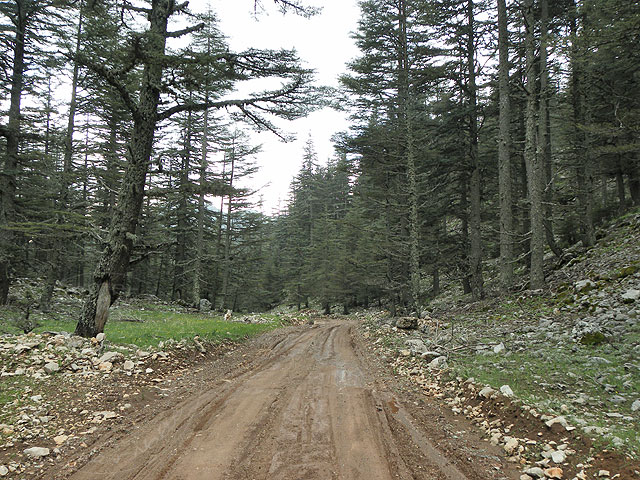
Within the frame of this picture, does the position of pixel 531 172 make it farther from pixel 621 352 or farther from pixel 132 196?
pixel 132 196

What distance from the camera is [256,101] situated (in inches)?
361

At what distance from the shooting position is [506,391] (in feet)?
15.9

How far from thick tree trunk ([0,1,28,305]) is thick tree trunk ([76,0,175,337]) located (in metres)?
9.40

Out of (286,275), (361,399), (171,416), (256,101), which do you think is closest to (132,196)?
(256,101)

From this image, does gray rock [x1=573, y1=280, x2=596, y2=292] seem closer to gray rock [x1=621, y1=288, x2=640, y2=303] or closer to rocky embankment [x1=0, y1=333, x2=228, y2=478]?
gray rock [x1=621, y1=288, x2=640, y2=303]

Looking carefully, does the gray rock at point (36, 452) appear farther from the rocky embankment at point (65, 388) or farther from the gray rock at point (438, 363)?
the gray rock at point (438, 363)

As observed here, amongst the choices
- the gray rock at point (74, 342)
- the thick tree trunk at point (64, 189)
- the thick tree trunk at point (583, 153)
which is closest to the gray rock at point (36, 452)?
the gray rock at point (74, 342)

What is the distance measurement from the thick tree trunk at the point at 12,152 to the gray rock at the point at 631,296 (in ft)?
67.6

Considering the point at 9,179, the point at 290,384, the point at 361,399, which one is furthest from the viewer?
the point at 9,179

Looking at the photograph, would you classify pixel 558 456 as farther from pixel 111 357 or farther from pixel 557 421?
pixel 111 357

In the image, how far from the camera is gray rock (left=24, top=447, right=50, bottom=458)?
11.9 feet

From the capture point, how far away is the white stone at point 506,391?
4.77 metres

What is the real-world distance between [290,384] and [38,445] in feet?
12.1

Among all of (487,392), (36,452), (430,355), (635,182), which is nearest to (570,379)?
(487,392)
